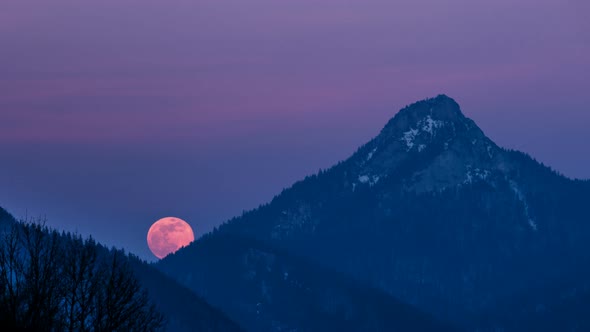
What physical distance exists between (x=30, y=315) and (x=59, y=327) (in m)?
1.84

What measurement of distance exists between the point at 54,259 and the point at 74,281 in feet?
31.5

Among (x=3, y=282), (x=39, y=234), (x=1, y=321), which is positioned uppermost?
(x=39, y=234)

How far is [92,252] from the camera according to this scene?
271 ft

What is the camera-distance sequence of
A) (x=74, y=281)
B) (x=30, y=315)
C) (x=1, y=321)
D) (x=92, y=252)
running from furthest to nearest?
1. (x=92, y=252)
2. (x=74, y=281)
3. (x=30, y=315)
4. (x=1, y=321)

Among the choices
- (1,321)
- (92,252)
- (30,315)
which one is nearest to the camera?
(1,321)

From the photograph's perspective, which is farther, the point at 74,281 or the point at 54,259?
the point at 54,259

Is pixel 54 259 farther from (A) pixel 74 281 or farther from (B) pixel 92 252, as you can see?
(A) pixel 74 281

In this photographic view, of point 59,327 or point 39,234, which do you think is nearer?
point 59,327

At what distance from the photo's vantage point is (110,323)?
239 ft

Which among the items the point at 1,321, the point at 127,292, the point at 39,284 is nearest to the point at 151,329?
the point at 127,292

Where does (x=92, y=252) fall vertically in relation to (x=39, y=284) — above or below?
above

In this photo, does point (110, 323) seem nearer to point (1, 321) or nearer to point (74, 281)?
point (74, 281)

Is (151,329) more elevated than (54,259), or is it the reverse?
(54,259)

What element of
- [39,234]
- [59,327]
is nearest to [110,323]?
[59,327]
